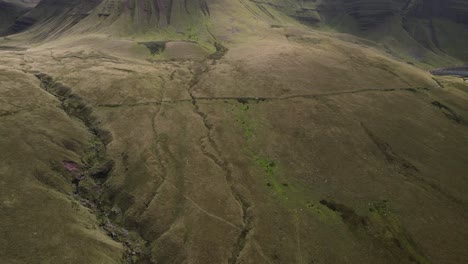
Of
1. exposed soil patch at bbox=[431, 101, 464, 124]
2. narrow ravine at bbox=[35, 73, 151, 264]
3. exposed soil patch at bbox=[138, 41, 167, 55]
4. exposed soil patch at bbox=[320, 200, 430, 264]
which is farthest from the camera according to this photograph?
exposed soil patch at bbox=[138, 41, 167, 55]

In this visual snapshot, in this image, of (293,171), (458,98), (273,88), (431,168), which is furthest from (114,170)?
(458,98)

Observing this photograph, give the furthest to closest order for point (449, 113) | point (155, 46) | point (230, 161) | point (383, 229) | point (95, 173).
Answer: point (155, 46) < point (449, 113) < point (230, 161) < point (95, 173) < point (383, 229)

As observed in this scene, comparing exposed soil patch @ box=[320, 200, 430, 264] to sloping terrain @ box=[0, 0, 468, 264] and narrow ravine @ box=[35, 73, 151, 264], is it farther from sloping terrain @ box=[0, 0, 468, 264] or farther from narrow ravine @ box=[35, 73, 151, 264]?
narrow ravine @ box=[35, 73, 151, 264]

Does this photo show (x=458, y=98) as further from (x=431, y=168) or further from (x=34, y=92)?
(x=34, y=92)

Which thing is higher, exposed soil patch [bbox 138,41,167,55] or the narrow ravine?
exposed soil patch [bbox 138,41,167,55]

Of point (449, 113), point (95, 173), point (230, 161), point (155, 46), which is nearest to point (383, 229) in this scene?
point (230, 161)

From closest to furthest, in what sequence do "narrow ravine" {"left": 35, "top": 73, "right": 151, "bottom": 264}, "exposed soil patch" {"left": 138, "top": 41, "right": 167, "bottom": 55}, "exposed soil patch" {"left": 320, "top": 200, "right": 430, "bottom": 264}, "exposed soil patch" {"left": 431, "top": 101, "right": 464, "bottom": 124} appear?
1. "narrow ravine" {"left": 35, "top": 73, "right": 151, "bottom": 264}
2. "exposed soil patch" {"left": 320, "top": 200, "right": 430, "bottom": 264}
3. "exposed soil patch" {"left": 431, "top": 101, "right": 464, "bottom": 124}
4. "exposed soil patch" {"left": 138, "top": 41, "right": 167, "bottom": 55}

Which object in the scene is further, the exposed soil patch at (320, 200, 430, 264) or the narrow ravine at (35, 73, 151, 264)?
the exposed soil patch at (320, 200, 430, 264)

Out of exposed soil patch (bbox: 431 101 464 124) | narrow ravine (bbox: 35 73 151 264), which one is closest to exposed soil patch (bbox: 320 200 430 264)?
narrow ravine (bbox: 35 73 151 264)

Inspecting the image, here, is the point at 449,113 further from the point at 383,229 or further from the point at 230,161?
the point at 230,161
